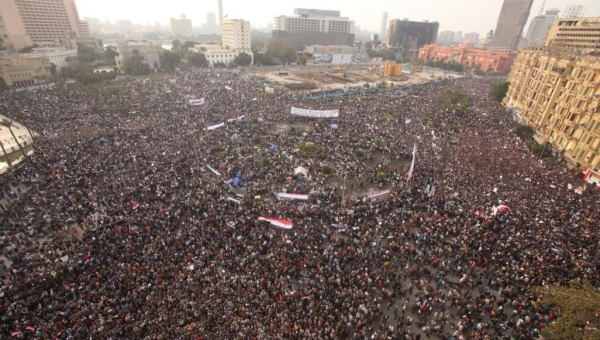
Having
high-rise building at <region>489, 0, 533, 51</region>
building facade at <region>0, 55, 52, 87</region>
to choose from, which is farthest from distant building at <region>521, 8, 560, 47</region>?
building facade at <region>0, 55, 52, 87</region>

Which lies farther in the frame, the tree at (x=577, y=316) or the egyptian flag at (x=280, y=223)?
the egyptian flag at (x=280, y=223)

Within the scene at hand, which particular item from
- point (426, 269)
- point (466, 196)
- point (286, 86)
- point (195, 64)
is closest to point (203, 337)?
point (426, 269)

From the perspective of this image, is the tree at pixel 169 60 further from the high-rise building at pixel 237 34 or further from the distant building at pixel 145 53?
the high-rise building at pixel 237 34

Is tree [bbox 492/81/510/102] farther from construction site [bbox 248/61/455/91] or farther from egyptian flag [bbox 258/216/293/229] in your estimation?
egyptian flag [bbox 258/216/293/229]

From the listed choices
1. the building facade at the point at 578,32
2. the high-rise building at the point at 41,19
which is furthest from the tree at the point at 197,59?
the building facade at the point at 578,32

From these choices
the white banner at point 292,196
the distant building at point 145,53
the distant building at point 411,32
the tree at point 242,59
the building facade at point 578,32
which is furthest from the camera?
the distant building at point 411,32

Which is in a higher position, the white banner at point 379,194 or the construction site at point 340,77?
the white banner at point 379,194

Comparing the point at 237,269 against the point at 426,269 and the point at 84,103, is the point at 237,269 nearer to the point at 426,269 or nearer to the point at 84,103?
the point at 426,269

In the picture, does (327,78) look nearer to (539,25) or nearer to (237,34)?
(237,34)
